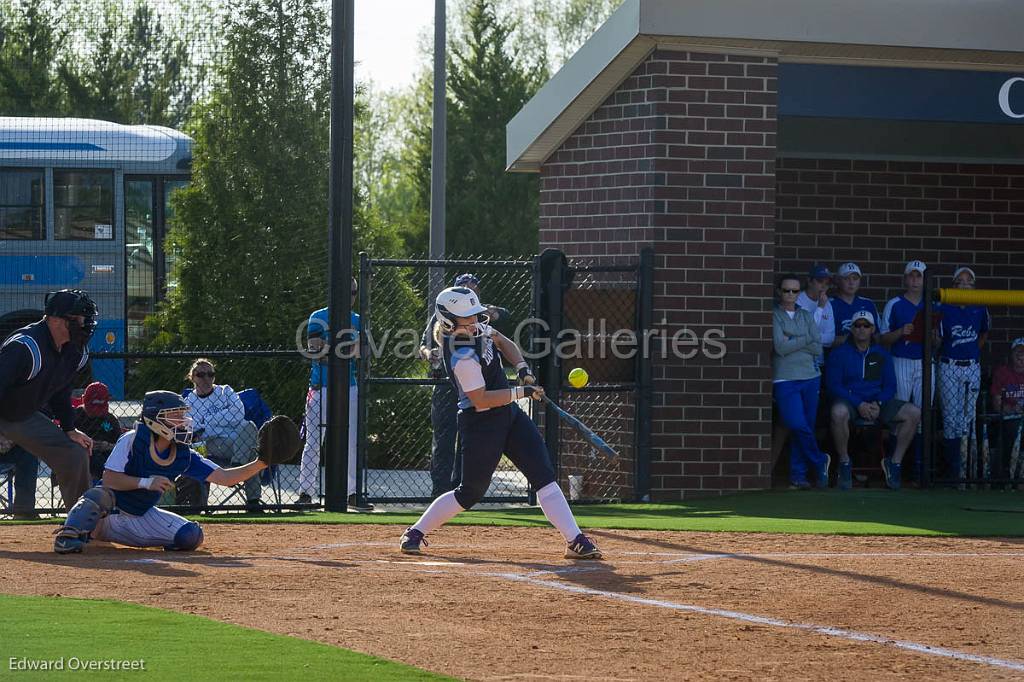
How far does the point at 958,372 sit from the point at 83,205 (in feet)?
38.2

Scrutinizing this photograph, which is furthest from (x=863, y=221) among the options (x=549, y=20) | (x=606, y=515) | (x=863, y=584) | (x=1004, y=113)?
(x=549, y=20)

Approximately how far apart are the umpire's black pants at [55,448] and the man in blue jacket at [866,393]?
22.0 ft

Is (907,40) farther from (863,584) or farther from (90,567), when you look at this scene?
(90,567)

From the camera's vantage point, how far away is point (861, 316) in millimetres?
13039

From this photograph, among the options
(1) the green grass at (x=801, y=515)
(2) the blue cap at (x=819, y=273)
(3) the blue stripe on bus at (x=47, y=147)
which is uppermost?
(3) the blue stripe on bus at (x=47, y=147)

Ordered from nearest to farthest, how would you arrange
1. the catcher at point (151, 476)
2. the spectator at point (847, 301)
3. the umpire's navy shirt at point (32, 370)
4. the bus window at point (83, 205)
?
the catcher at point (151, 476) < the umpire's navy shirt at point (32, 370) < the spectator at point (847, 301) < the bus window at point (83, 205)

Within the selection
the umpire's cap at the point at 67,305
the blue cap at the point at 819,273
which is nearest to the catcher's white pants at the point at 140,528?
the umpire's cap at the point at 67,305

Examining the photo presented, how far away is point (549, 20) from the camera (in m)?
47.6

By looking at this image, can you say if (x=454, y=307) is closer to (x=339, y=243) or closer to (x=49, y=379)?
(x=49, y=379)

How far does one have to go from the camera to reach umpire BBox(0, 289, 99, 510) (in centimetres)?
935

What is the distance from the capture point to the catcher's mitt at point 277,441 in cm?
870

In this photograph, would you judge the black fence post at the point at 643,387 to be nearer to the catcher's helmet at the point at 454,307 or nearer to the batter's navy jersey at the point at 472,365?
the batter's navy jersey at the point at 472,365

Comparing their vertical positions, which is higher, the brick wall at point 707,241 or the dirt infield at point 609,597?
the brick wall at point 707,241

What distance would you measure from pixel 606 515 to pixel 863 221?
5.32 m
